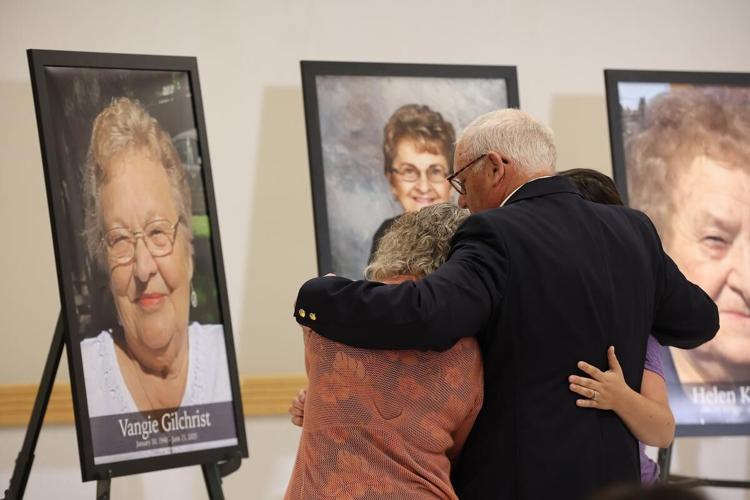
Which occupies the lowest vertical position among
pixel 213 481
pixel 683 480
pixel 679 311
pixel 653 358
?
pixel 683 480

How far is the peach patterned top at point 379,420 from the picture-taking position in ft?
6.70

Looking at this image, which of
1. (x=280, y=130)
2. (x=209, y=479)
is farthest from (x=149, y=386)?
(x=280, y=130)

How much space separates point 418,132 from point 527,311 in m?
2.37

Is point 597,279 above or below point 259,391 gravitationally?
above

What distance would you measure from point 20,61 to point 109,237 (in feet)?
4.04

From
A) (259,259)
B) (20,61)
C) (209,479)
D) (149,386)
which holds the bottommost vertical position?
(209,479)

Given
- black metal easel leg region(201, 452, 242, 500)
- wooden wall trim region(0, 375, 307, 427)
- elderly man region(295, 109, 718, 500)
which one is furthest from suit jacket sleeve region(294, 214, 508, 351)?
wooden wall trim region(0, 375, 307, 427)

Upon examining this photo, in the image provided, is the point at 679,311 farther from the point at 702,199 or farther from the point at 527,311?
the point at 702,199

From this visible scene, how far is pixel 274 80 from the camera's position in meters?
4.72

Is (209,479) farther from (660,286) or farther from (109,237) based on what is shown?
(660,286)

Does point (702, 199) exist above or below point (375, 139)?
below

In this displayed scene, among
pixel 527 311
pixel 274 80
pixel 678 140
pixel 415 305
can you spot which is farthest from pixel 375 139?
pixel 415 305

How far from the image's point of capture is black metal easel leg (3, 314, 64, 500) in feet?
11.4

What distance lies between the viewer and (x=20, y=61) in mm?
4387
